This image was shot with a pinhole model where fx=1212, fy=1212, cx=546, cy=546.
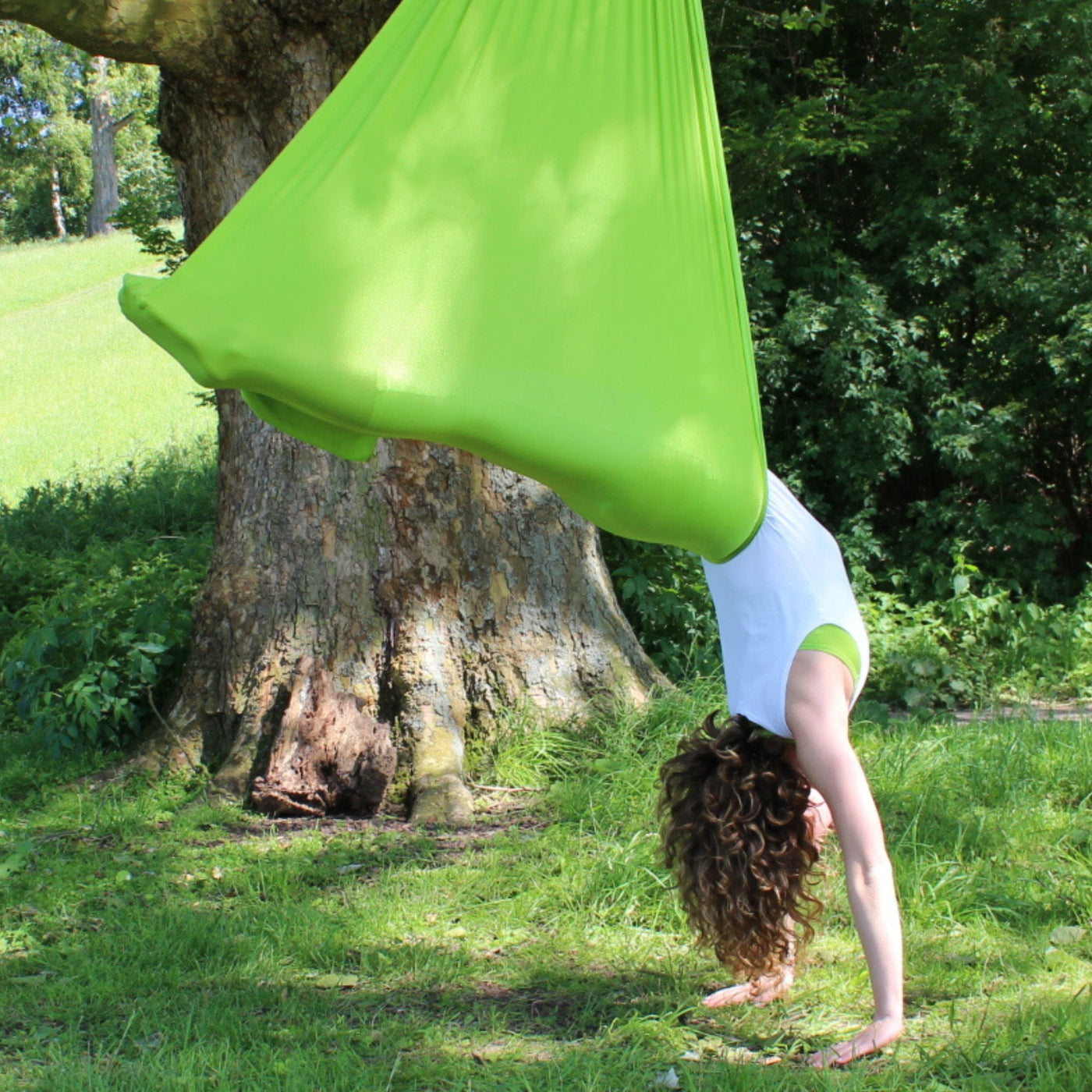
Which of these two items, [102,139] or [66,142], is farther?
[66,142]

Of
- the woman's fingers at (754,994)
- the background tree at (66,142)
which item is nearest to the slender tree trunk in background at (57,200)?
the background tree at (66,142)

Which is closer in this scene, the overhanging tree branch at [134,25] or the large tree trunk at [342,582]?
the overhanging tree branch at [134,25]

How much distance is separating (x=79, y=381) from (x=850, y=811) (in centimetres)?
2016

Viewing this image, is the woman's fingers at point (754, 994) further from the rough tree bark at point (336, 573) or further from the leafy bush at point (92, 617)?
the leafy bush at point (92, 617)

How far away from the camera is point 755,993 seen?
9.72 ft

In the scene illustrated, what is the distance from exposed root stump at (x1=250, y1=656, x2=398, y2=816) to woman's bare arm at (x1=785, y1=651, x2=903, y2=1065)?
86.0 inches

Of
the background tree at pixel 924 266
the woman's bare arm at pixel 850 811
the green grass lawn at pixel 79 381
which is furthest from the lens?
the green grass lawn at pixel 79 381

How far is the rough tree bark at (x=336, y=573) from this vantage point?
14.8 ft

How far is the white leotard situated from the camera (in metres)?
2.56

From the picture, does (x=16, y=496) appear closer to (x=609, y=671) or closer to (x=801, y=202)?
(x=801, y=202)

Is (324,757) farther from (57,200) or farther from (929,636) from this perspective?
(57,200)

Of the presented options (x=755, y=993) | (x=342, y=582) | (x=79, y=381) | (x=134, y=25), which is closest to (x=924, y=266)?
(x=342, y=582)

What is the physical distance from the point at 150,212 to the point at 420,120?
498 centimetres

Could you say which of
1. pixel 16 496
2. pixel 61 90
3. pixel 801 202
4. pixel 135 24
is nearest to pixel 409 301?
pixel 135 24
